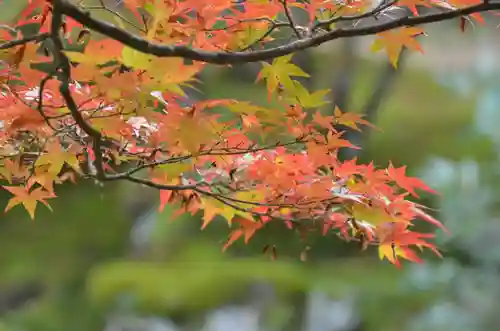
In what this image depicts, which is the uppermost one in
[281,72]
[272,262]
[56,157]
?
[281,72]

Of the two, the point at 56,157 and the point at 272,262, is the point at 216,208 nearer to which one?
the point at 56,157

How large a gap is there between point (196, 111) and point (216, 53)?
0.34 feet

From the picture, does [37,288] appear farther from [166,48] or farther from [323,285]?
[166,48]

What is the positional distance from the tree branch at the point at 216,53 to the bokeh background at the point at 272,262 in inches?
65.2

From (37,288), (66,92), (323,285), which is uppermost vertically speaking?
(66,92)

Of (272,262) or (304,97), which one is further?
(272,262)

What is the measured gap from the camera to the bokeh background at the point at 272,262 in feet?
7.35

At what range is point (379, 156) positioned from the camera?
2967mm

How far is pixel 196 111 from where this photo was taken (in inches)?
25.8

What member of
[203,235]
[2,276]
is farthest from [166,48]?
[2,276]

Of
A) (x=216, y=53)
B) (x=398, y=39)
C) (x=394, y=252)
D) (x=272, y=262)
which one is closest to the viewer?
(x=216, y=53)

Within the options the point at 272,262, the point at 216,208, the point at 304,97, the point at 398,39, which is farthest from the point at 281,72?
the point at 272,262

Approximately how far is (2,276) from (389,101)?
2362 millimetres

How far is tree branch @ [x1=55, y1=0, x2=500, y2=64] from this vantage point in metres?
0.53
